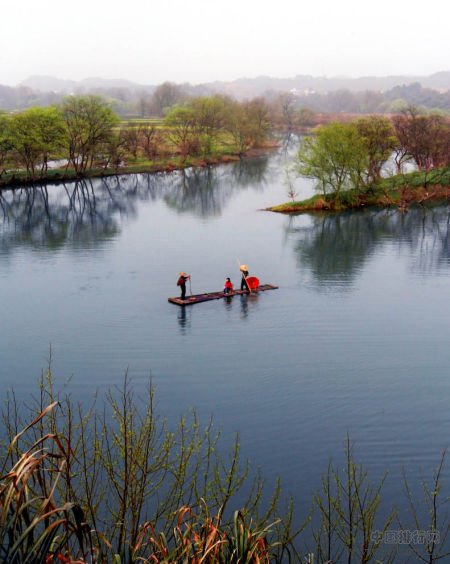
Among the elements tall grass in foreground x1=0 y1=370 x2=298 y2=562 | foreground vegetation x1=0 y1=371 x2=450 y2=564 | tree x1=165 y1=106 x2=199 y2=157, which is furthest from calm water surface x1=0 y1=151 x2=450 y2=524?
tree x1=165 y1=106 x2=199 y2=157

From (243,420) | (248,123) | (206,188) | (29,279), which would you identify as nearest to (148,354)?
(243,420)

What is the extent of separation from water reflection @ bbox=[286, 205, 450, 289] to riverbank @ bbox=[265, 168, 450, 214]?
3.13m

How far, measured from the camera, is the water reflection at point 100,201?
57812mm

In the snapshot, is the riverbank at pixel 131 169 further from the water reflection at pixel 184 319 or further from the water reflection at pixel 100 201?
the water reflection at pixel 184 319

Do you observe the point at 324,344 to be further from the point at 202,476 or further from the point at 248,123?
the point at 248,123

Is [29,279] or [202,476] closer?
[202,476]

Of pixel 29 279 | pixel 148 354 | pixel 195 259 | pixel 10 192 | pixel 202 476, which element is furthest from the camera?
pixel 10 192

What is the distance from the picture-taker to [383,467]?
2075 centimetres

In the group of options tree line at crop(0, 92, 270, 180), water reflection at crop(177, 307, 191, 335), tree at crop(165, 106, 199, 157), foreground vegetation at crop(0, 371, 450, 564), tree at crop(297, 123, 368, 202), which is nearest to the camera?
foreground vegetation at crop(0, 371, 450, 564)

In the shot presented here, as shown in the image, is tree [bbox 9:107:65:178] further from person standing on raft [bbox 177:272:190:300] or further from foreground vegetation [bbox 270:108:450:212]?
person standing on raft [bbox 177:272:190:300]

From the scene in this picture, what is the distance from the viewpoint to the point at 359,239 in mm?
55531

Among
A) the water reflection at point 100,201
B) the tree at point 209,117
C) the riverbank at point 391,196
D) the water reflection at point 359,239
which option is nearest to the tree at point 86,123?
the water reflection at point 100,201

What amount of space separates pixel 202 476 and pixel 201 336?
12641 mm

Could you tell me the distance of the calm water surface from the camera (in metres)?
23.5
